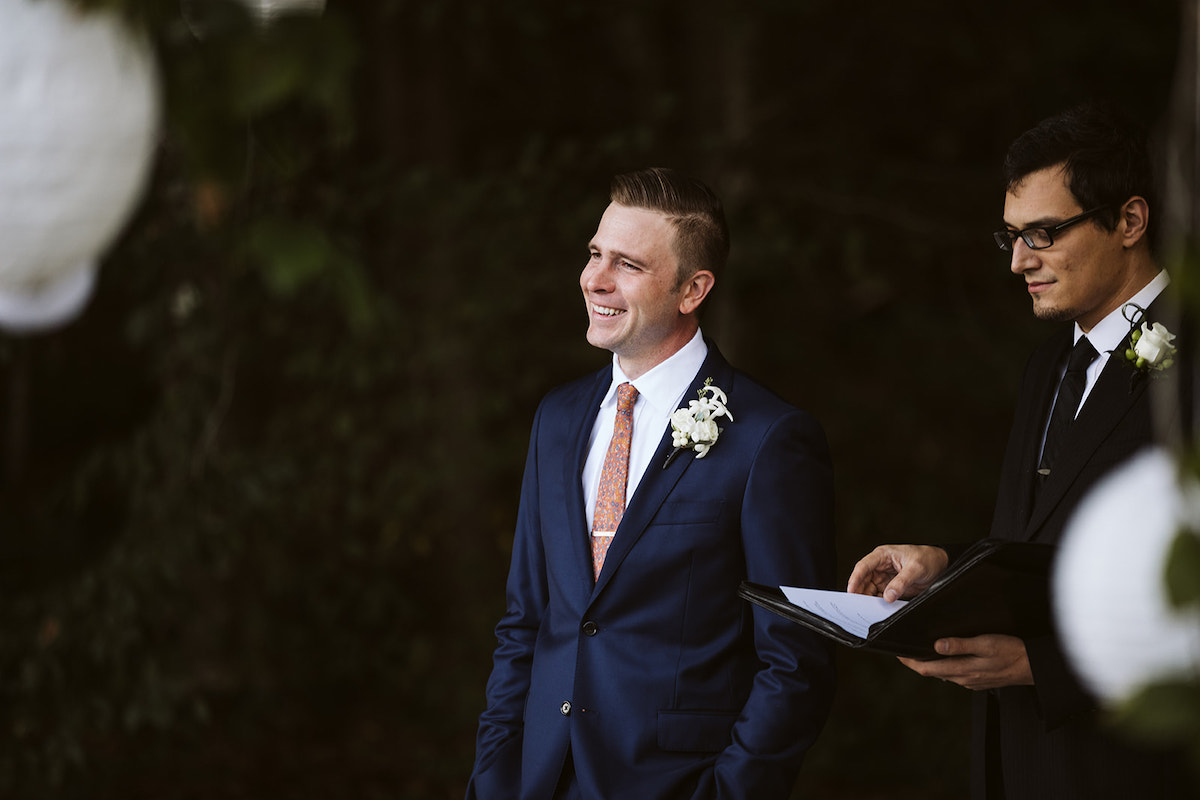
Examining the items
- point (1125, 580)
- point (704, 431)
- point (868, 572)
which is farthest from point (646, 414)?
point (1125, 580)

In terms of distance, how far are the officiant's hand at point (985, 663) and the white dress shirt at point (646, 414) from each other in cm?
68

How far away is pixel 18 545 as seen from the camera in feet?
15.2

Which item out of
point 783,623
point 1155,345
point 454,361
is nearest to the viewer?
point 1155,345

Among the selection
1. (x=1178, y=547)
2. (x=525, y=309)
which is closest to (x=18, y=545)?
(x=525, y=309)

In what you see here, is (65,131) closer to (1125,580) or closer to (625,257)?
(1125,580)

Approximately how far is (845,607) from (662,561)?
39 centimetres

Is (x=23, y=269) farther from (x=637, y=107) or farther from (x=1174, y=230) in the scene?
(x=637, y=107)

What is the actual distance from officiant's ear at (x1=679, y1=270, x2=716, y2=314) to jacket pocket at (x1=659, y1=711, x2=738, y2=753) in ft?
2.66

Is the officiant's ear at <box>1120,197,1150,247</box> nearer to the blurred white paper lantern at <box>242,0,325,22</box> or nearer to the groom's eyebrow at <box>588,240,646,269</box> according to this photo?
the groom's eyebrow at <box>588,240,646,269</box>

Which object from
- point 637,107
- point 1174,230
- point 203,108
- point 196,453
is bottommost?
point 196,453

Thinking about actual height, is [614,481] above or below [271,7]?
below

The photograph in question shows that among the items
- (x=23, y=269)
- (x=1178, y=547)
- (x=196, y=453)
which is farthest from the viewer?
(x=196, y=453)

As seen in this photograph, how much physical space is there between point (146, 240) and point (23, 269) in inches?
128

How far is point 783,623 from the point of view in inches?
87.5
